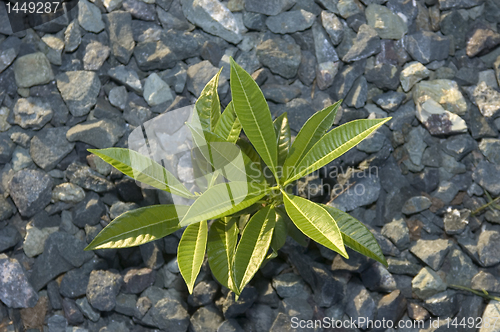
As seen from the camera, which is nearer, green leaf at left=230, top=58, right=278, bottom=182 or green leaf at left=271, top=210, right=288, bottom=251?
green leaf at left=230, top=58, right=278, bottom=182

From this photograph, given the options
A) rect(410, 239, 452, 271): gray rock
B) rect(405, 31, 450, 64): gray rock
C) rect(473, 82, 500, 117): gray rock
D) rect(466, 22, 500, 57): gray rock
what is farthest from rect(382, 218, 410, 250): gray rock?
rect(466, 22, 500, 57): gray rock

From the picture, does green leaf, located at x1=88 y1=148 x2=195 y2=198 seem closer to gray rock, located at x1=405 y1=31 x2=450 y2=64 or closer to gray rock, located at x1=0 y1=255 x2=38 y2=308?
gray rock, located at x1=0 y1=255 x2=38 y2=308

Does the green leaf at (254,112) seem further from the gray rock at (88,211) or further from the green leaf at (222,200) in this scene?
the gray rock at (88,211)

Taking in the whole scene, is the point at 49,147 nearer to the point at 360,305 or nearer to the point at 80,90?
the point at 80,90

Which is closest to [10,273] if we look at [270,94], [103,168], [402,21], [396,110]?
[103,168]

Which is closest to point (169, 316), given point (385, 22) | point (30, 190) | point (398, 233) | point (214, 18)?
point (30, 190)
